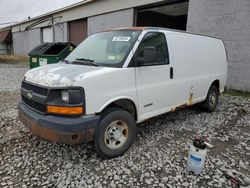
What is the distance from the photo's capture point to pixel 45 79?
112 inches

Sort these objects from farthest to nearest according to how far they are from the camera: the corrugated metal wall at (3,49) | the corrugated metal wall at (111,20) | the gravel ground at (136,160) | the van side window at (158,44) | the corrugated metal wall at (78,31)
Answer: the corrugated metal wall at (3,49) → the corrugated metal wall at (78,31) → the corrugated metal wall at (111,20) → the van side window at (158,44) → the gravel ground at (136,160)

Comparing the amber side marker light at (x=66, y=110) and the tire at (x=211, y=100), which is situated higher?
the amber side marker light at (x=66, y=110)

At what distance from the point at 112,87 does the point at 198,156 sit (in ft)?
5.08

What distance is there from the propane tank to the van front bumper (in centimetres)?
142

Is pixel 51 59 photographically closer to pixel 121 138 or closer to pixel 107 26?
pixel 121 138

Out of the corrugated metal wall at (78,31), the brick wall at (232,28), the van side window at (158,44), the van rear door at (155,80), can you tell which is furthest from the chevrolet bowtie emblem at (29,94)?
the corrugated metal wall at (78,31)

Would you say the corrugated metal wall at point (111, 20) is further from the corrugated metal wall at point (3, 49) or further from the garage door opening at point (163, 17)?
the corrugated metal wall at point (3, 49)

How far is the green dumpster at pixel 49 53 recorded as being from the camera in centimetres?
743

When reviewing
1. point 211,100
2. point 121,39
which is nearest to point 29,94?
point 121,39

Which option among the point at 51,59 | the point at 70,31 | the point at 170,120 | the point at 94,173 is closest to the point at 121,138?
the point at 94,173

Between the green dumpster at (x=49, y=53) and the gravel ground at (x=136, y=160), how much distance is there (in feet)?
10.7

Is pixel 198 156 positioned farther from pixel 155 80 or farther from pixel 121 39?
pixel 121 39

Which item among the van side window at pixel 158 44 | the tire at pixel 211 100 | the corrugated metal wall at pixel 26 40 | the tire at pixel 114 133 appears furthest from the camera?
the corrugated metal wall at pixel 26 40

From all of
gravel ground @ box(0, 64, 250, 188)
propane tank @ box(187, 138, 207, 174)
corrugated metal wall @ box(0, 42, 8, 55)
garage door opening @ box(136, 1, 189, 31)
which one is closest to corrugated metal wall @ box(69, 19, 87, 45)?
garage door opening @ box(136, 1, 189, 31)
